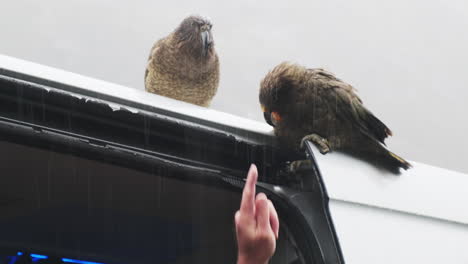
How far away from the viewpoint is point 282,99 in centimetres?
216

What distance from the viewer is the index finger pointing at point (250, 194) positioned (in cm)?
92

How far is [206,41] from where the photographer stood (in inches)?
155

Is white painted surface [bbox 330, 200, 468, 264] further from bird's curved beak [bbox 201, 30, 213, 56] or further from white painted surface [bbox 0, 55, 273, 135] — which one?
bird's curved beak [bbox 201, 30, 213, 56]

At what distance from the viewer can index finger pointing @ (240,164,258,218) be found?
3.01 ft

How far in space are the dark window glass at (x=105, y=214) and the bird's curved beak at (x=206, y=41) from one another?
152cm

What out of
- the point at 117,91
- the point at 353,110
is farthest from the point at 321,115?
the point at 117,91

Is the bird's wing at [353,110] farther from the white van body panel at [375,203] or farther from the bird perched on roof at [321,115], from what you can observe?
the white van body panel at [375,203]

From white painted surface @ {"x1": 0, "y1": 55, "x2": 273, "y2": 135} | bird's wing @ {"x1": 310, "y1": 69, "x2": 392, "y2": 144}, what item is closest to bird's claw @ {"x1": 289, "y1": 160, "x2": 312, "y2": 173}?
white painted surface @ {"x1": 0, "y1": 55, "x2": 273, "y2": 135}

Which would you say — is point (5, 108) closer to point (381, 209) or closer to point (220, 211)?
point (381, 209)

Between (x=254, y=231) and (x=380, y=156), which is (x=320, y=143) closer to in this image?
(x=380, y=156)

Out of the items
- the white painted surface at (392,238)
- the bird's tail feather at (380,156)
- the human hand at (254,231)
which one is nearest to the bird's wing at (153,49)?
the bird's tail feather at (380,156)

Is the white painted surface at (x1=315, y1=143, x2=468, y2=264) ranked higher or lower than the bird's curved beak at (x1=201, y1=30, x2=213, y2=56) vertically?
lower

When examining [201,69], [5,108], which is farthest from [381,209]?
[201,69]

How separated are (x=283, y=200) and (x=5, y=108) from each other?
2.57ft
